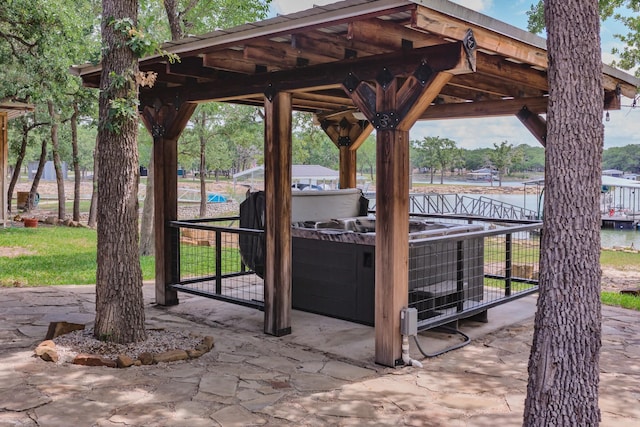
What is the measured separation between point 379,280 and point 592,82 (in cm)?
236

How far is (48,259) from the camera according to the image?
9.80 meters

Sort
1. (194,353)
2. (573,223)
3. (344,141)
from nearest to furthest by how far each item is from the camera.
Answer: (573,223) → (194,353) → (344,141)

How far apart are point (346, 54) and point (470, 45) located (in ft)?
3.64

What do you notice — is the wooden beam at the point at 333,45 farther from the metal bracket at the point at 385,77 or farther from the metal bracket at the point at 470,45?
the metal bracket at the point at 470,45

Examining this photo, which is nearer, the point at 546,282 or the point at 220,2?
the point at 546,282

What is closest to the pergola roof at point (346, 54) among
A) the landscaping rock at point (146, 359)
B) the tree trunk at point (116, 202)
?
the tree trunk at point (116, 202)

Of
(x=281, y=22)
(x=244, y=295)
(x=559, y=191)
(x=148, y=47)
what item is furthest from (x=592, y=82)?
(x=244, y=295)

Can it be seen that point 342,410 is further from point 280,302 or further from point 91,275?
point 91,275

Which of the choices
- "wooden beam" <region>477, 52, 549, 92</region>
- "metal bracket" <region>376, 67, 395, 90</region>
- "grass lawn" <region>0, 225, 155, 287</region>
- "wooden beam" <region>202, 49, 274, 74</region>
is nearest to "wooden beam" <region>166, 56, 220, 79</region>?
"wooden beam" <region>202, 49, 274, 74</region>

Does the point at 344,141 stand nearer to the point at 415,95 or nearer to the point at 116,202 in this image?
the point at 415,95

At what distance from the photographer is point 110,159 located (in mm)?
4613

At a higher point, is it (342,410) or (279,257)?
(279,257)

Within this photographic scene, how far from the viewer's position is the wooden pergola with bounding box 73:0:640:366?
Result: 12.6ft

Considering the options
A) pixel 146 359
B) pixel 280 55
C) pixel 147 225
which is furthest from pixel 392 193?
pixel 147 225
